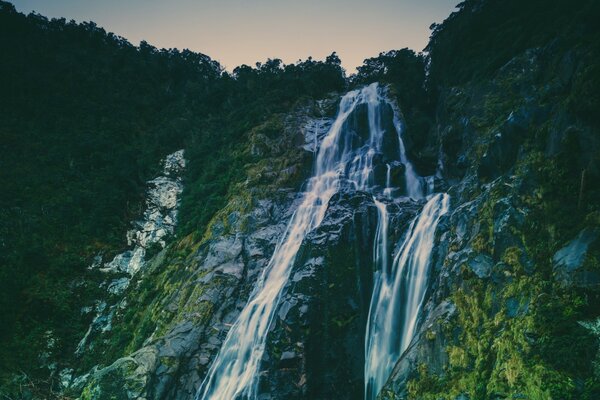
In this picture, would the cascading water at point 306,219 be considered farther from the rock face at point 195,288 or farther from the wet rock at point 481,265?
the wet rock at point 481,265

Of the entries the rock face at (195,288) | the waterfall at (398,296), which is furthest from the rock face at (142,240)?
the waterfall at (398,296)

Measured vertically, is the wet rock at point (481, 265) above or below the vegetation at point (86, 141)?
below

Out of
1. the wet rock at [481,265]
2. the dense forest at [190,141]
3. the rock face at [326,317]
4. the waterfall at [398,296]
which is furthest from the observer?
the rock face at [326,317]

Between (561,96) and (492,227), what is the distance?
18.6 feet

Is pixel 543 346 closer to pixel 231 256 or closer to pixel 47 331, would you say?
pixel 231 256

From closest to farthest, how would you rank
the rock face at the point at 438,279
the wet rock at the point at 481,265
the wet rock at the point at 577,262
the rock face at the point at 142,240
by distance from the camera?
the wet rock at the point at 577,262 < the rock face at the point at 438,279 < the wet rock at the point at 481,265 < the rock face at the point at 142,240

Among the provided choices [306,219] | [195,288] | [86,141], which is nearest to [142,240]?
[195,288]

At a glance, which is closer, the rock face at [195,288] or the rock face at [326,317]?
the rock face at [326,317]

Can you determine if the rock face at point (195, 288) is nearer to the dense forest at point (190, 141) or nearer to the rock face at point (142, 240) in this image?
the rock face at point (142, 240)

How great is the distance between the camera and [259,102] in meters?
36.3

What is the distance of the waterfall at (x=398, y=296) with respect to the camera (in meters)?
13.8

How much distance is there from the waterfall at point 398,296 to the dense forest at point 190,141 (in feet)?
10.8

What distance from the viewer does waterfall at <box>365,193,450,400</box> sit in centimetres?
1376

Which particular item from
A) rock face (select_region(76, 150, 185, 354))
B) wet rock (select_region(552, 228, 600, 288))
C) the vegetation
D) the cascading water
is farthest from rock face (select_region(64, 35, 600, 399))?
the vegetation
